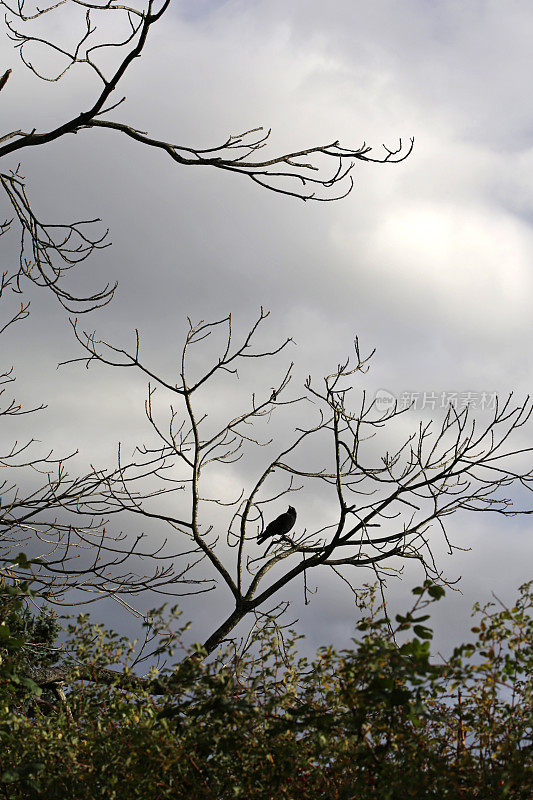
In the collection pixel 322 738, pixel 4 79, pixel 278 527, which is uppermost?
pixel 4 79

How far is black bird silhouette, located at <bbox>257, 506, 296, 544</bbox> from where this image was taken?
19.1ft

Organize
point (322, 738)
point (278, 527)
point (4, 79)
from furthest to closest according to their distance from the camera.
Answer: point (278, 527) < point (4, 79) < point (322, 738)

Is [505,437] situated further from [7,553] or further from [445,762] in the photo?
[7,553]

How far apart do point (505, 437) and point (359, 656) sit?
10.4ft

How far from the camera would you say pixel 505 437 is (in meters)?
5.34

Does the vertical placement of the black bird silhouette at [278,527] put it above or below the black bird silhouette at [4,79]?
below

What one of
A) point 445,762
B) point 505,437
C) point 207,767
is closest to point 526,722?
point 445,762

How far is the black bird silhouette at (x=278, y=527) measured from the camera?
583 centimetres

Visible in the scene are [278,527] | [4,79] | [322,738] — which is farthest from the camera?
[278,527]

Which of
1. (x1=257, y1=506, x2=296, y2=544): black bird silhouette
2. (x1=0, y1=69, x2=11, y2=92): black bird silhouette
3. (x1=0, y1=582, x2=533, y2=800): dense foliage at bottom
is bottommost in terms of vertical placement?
(x1=0, y1=582, x2=533, y2=800): dense foliage at bottom

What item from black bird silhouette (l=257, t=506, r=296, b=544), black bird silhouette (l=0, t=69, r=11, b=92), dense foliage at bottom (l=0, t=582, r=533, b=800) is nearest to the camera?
dense foliage at bottom (l=0, t=582, r=533, b=800)

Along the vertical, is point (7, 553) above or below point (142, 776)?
above

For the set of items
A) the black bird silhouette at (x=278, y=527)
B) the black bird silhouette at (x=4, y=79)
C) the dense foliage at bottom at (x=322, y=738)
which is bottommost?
the dense foliage at bottom at (x=322, y=738)

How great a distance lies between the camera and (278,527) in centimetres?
584
